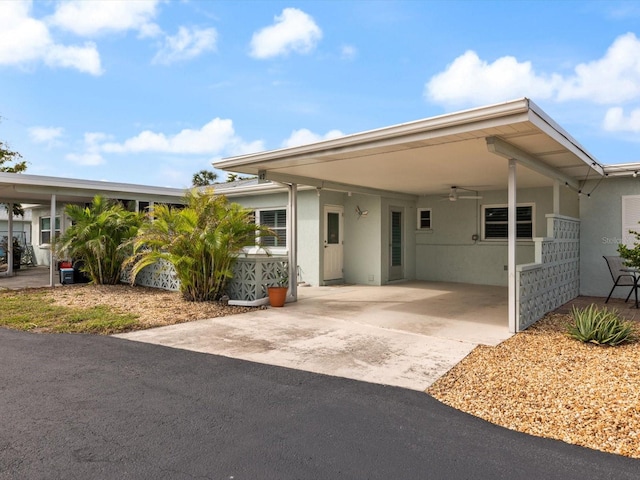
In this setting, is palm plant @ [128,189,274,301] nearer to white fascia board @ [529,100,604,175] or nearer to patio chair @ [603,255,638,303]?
white fascia board @ [529,100,604,175]

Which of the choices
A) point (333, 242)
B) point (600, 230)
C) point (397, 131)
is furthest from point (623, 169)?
point (333, 242)

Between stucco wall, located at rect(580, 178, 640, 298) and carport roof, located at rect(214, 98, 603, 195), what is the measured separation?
675 millimetres

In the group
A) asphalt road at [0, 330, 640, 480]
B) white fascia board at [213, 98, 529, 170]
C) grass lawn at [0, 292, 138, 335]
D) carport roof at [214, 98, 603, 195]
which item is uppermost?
white fascia board at [213, 98, 529, 170]

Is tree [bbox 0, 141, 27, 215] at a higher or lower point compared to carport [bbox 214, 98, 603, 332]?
higher

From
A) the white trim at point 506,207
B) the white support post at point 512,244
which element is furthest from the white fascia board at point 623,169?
the white support post at point 512,244

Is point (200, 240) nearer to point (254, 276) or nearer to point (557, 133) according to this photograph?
point (254, 276)

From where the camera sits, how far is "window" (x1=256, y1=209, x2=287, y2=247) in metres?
12.4

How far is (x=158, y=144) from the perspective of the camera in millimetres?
23188

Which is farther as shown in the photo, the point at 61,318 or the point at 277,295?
the point at 277,295

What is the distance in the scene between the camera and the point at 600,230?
941 cm

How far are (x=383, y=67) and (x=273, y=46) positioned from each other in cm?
295

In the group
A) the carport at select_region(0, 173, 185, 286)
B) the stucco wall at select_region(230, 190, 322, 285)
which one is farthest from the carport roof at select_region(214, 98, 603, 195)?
the carport at select_region(0, 173, 185, 286)

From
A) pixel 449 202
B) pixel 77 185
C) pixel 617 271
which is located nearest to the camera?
pixel 617 271

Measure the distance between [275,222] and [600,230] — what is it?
26.2 ft
